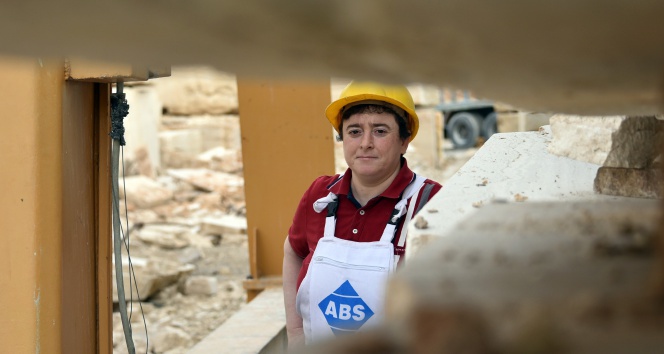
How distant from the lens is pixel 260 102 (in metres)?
5.15

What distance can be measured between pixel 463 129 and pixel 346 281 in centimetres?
1618

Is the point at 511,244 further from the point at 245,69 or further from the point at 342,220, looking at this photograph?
the point at 342,220

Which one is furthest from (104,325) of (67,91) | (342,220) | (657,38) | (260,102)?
(657,38)

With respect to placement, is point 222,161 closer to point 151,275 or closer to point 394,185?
point 151,275

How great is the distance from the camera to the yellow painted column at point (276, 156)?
5.09m

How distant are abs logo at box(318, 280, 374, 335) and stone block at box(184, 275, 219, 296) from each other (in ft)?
17.4

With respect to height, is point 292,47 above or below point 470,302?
above

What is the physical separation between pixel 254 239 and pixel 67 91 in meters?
2.23

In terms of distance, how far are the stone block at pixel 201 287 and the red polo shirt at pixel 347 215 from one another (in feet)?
16.2

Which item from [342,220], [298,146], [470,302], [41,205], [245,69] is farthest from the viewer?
[298,146]

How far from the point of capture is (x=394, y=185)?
2.97 meters

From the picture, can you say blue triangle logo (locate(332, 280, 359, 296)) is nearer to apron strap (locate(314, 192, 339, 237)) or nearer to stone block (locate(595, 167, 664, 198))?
apron strap (locate(314, 192, 339, 237))

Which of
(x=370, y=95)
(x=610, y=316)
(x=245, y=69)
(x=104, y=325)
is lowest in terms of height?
(x=104, y=325)

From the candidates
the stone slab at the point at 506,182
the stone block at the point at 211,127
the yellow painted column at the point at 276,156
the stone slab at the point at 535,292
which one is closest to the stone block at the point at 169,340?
the yellow painted column at the point at 276,156
